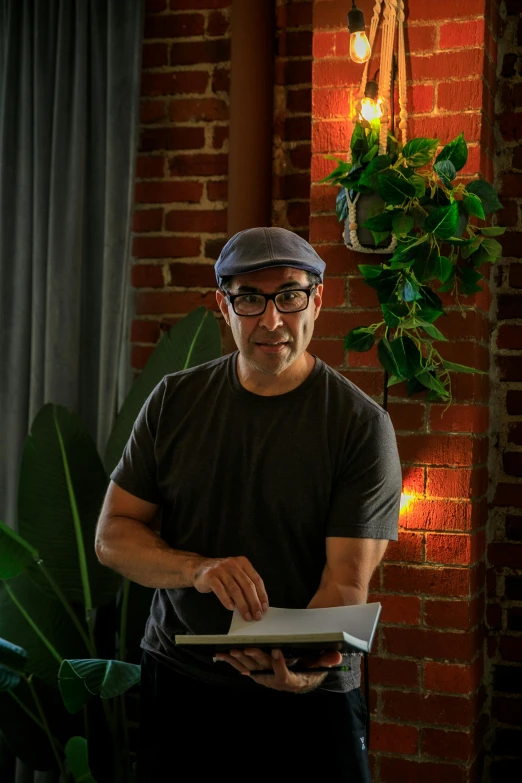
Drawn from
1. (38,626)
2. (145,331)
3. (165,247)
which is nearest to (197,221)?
(165,247)

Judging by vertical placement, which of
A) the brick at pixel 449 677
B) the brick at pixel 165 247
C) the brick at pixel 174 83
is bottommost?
the brick at pixel 449 677

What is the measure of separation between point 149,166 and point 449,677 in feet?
5.40

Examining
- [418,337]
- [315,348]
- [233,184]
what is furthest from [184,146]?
[418,337]

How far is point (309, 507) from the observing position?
1605 mm

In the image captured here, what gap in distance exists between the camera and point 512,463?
7.80 ft

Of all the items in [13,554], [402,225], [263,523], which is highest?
[402,225]

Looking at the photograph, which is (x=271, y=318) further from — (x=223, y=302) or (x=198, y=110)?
(x=198, y=110)

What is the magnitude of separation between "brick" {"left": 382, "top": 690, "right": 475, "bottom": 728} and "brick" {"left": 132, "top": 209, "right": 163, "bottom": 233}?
1456 mm

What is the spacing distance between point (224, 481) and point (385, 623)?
31.0 inches

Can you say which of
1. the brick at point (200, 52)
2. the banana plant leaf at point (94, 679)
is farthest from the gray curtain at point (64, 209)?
the banana plant leaf at point (94, 679)

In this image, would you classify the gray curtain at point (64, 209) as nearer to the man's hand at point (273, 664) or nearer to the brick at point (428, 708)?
the brick at point (428, 708)

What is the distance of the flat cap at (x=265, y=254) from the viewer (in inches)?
63.4

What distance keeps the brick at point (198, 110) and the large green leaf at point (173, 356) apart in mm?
636

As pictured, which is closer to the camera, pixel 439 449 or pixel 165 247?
pixel 439 449
